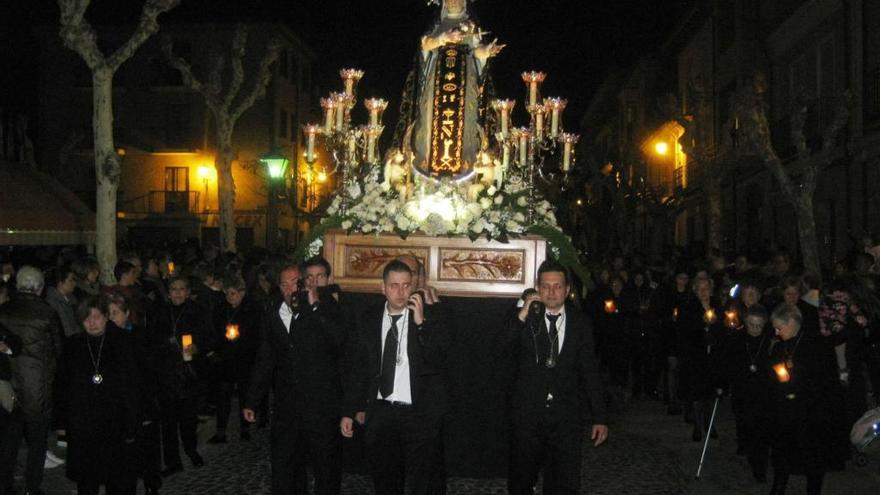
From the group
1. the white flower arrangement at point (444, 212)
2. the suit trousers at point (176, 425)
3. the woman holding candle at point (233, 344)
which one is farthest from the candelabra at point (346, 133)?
the suit trousers at point (176, 425)

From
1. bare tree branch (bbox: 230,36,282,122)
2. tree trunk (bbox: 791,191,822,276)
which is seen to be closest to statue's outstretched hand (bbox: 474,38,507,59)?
tree trunk (bbox: 791,191,822,276)

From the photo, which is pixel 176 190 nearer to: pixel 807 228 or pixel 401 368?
pixel 807 228

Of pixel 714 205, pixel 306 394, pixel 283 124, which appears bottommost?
pixel 306 394

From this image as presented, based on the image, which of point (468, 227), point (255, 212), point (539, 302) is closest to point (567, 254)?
point (468, 227)

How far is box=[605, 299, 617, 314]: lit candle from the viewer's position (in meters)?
14.4

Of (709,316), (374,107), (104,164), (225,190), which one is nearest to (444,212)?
(374,107)

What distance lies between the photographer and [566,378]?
20.3 feet

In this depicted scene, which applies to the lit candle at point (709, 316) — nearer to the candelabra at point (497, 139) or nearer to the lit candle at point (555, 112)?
the candelabra at point (497, 139)

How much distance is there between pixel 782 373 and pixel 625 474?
71.4 inches

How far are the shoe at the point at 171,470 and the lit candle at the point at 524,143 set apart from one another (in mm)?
4469

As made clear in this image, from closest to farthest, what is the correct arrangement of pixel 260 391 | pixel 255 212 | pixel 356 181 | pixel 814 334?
1. pixel 260 391
2. pixel 814 334
3. pixel 356 181
4. pixel 255 212

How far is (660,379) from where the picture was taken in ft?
49.1

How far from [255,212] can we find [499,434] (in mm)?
38654

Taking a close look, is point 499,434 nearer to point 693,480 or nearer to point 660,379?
point 693,480
